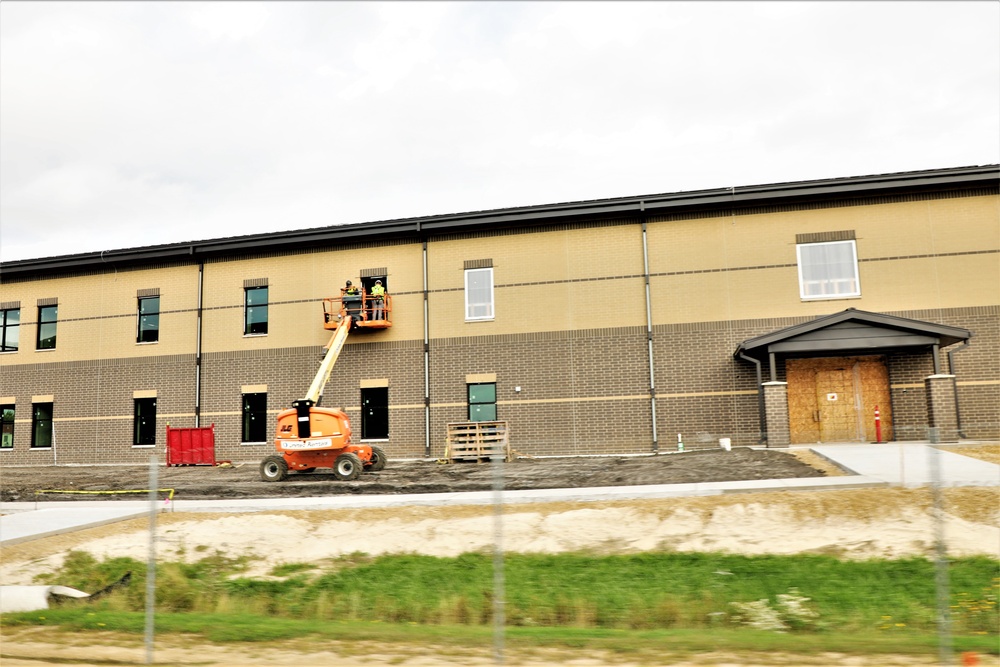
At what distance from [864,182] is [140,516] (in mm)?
21785

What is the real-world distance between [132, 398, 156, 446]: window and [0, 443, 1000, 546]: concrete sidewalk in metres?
11.6

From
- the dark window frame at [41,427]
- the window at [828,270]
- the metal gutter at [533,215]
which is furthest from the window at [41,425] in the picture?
the window at [828,270]

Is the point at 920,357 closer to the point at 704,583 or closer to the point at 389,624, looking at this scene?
the point at 704,583

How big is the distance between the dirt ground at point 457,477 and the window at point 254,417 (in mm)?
3101

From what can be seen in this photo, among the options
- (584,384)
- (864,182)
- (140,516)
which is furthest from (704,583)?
(864,182)

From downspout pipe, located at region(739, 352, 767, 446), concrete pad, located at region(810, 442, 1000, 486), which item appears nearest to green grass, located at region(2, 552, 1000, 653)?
concrete pad, located at region(810, 442, 1000, 486)

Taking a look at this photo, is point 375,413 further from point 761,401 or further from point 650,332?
point 761,401

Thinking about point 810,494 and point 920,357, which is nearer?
point 810,494

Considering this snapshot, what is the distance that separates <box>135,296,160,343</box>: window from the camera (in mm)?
30391

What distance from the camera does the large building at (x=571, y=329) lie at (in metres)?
23.2

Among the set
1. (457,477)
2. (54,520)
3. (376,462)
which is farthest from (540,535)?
(376,462)

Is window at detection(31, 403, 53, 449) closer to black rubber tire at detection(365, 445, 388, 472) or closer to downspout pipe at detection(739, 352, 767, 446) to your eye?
black rubber tire at detection(365, 445, 388, 472)

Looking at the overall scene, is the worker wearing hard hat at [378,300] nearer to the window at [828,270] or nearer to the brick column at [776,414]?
the brick column at [776,414]

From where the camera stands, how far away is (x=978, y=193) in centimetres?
2355
